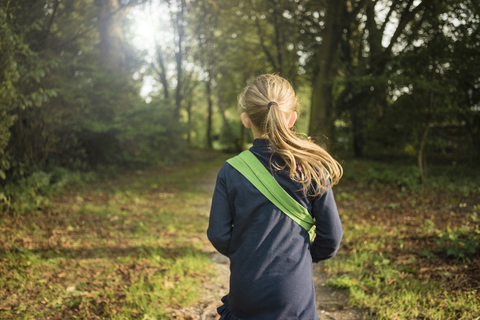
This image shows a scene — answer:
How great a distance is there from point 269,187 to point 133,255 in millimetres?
3592

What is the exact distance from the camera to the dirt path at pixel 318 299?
3.15 m

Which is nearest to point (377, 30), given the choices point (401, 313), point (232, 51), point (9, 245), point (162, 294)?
point (401, 313)

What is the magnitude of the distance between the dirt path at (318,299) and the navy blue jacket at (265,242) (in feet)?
5.35

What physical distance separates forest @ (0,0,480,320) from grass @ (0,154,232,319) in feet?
0.08

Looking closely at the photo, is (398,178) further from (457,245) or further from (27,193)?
(27,193)

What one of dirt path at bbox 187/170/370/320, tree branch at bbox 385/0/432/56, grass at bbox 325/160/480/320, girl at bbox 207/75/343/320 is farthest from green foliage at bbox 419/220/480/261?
tree branch at bbox 385/0/432/56

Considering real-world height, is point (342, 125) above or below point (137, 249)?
above

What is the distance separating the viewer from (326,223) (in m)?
1.77

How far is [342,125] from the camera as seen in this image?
18.0 m

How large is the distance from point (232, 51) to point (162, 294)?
23890mm

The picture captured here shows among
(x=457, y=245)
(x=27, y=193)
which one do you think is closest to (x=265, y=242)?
(x=457, y=245)

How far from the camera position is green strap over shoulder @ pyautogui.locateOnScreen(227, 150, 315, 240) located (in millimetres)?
1674

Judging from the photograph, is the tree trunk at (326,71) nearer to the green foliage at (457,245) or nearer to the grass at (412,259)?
the grass at (412,259)

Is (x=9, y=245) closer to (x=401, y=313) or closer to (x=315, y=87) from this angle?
(x=401, y=313)
